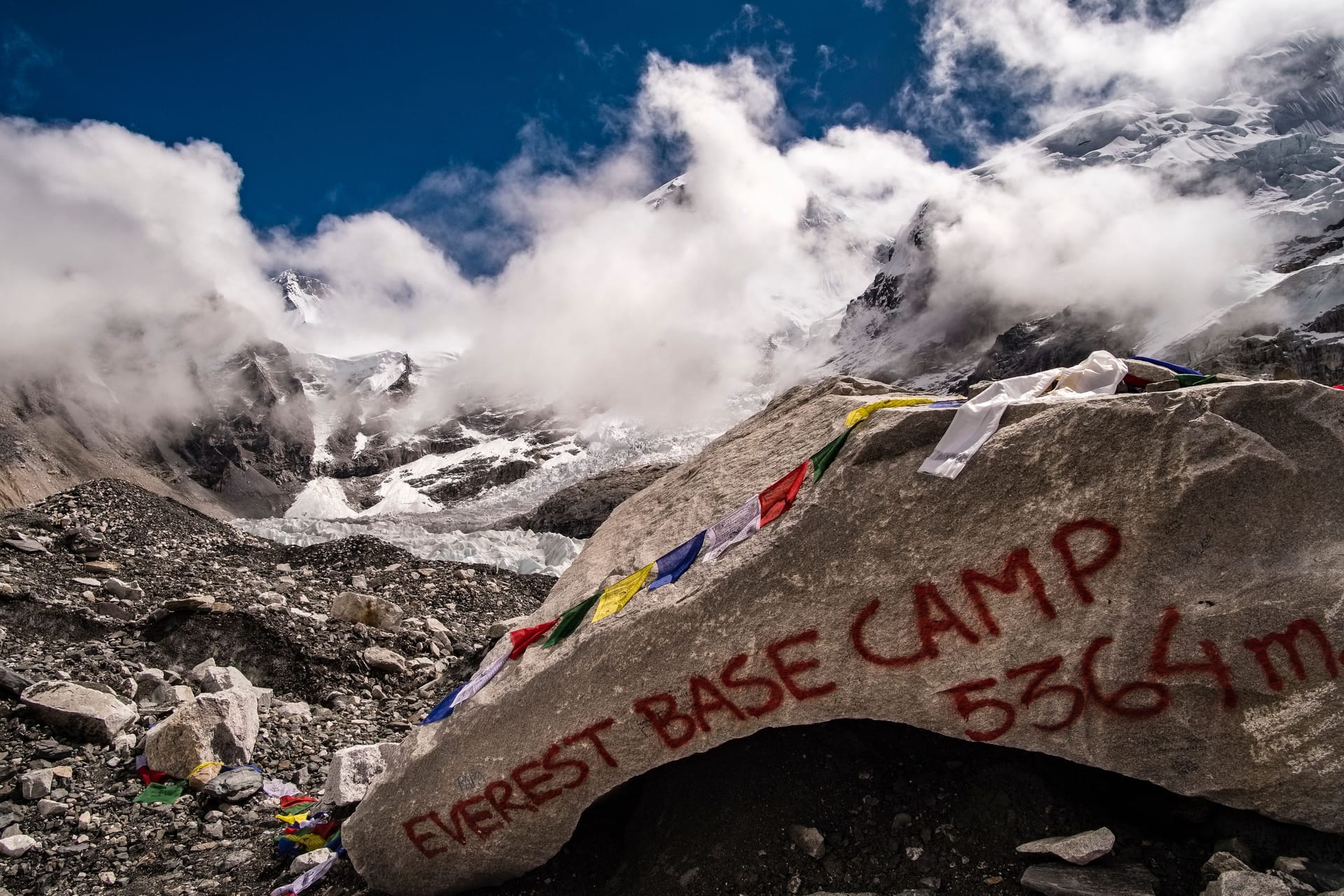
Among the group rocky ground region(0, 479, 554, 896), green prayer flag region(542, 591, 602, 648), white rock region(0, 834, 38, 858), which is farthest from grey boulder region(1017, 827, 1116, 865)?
white rock region(0, 834, 38, 858)

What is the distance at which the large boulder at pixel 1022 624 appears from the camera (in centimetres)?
346

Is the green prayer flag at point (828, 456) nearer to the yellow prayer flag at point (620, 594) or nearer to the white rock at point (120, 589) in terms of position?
the yellow prayer flag at point (620, 594)

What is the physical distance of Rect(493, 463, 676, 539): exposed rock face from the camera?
181ft

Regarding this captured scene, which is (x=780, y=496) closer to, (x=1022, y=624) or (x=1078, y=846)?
(x=1022, y=624)

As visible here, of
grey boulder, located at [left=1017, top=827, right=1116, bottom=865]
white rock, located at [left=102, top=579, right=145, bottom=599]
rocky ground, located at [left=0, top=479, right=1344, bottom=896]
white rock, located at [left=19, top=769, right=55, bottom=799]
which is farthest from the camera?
white rock, located at [left=102, top=579, right=145, bottom=599]

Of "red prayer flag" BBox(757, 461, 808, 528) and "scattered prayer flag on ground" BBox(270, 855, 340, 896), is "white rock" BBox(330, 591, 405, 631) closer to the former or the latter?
"scattered prayer flag on ground" BBox(270, 855, 340, 896)

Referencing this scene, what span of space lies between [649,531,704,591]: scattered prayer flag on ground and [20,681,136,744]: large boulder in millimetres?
5240

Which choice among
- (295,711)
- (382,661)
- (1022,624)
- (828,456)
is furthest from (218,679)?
(1022,624)

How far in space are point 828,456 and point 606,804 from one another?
2.91 m

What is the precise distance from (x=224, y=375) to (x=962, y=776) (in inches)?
8555

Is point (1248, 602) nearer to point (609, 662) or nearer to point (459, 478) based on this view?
point (609, 662)

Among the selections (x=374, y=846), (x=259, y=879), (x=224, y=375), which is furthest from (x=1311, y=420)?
(x=224, y=375)

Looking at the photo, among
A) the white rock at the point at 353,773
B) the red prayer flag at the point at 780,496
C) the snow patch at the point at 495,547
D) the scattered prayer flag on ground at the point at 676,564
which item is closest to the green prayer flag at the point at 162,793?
the white rock at the point at 353,773

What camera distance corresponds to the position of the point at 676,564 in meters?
4.50
